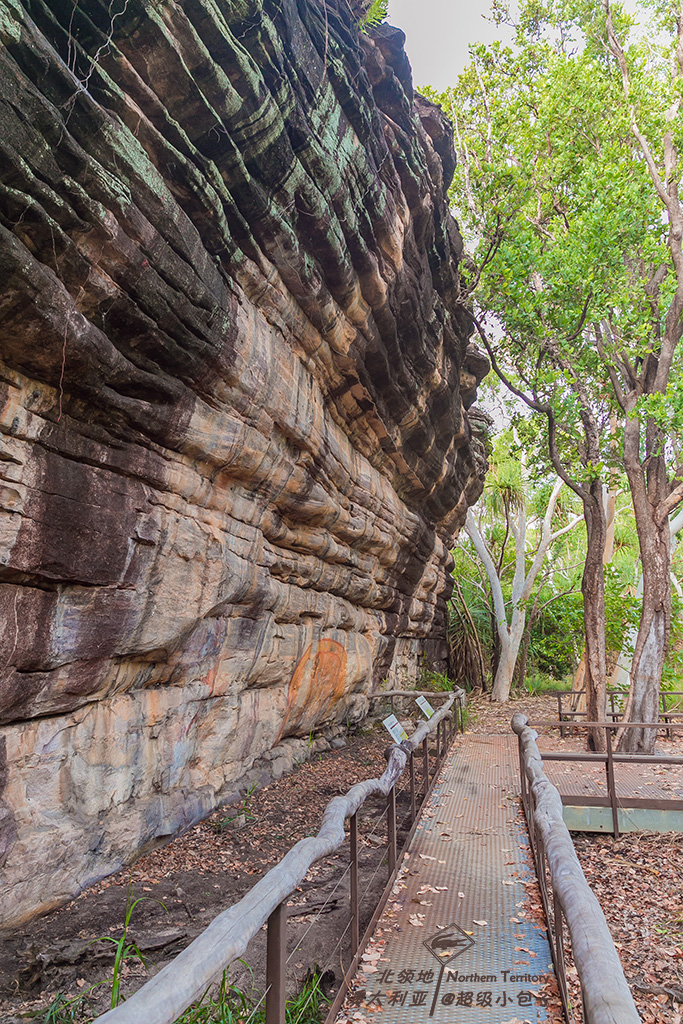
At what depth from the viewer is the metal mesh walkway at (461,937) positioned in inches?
114

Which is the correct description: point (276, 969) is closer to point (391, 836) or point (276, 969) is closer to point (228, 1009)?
point (228, 1009)

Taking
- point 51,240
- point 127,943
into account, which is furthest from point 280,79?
point 127,943

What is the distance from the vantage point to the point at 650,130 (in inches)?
425

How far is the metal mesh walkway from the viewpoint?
2885 mm

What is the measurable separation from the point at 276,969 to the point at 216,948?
61 cm

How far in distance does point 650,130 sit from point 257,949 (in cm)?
1281

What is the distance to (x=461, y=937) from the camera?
3525 mm

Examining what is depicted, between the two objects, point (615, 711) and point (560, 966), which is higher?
point (615, 711)

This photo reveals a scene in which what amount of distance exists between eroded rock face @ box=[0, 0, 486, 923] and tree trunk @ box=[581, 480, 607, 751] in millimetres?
5567

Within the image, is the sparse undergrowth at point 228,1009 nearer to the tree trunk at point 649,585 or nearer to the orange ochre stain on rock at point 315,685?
the orange ochre stain on rock at point 315,685

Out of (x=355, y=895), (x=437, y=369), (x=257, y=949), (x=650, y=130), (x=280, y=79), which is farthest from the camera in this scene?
(x=650, y=130)

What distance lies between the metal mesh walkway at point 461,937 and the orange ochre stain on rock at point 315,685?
8.48 ft

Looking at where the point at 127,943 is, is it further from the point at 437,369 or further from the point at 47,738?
the point at 437,369

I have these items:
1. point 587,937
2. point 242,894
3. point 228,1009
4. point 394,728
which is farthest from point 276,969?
point 394,728
